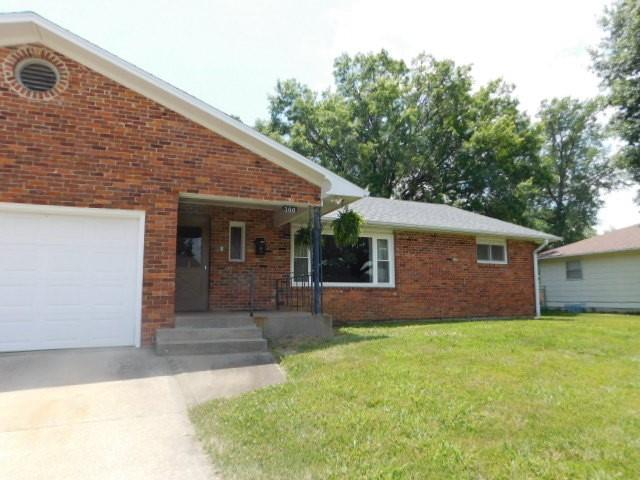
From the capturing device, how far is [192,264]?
32.1 ft

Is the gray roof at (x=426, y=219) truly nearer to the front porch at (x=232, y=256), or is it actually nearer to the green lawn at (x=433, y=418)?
the front porch at (x=232, y=256)

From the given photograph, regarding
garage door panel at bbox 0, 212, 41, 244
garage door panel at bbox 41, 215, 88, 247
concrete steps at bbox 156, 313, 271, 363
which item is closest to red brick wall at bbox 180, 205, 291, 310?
concrete steps at bbox 156, 313, 271, 363

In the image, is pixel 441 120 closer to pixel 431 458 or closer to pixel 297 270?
pixel 297 270

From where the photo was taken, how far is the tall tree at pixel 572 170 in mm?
33125

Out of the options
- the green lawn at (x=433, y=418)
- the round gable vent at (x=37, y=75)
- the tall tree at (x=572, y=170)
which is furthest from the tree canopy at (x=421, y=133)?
the green lawn at (x=433, y=418)

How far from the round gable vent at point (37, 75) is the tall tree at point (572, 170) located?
3294 cm

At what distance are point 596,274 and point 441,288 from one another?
33.9 feet

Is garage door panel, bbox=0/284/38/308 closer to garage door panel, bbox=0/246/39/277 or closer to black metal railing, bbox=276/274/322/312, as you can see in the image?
garage door panel, bbox=0/246/39/277

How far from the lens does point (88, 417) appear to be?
4.35 metres

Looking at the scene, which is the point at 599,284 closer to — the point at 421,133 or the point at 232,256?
the point at 421,133

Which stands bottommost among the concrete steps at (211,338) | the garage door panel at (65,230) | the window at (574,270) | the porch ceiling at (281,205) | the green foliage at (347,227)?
the concrete steps at (211,338)

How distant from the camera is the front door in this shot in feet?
31.6

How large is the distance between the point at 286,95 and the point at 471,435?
1131 inches

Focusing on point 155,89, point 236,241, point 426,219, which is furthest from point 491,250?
point 155,89
